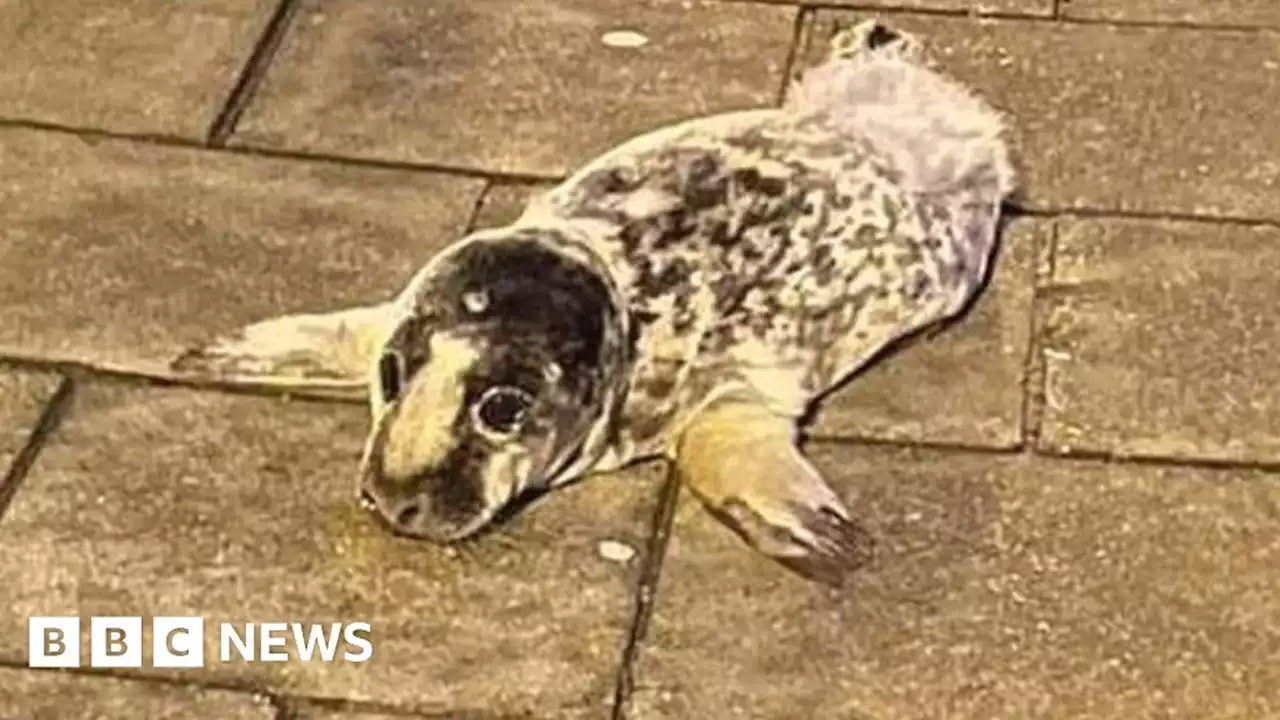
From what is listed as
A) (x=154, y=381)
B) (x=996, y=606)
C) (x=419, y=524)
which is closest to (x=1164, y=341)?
(x=996, y=606)

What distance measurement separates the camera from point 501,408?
1861 millimetres

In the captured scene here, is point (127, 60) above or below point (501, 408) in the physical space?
below

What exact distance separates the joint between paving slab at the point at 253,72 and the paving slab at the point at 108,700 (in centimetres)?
64

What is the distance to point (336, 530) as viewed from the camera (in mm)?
1891

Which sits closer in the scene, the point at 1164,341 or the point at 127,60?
the point at 1164,341

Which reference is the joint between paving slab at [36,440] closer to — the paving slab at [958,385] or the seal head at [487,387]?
the seal head at [487,387]

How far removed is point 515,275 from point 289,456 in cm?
20

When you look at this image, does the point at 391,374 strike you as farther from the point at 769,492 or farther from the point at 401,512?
the point at 769,492

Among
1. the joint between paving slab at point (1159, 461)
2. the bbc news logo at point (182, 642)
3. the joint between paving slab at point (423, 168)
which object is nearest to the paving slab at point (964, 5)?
the joint between paving slab at point (423, 168)

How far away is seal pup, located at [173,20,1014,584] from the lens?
1862 millimetres

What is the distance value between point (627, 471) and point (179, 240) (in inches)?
16.9

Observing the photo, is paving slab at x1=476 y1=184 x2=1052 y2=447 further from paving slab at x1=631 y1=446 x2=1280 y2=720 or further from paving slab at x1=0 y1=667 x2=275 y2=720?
paving slab at x1=0 y1=667 x2=275 y2=720

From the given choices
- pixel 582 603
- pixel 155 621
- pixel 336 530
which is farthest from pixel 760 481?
pixel 155 621

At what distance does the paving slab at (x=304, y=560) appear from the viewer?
1.78 meters
